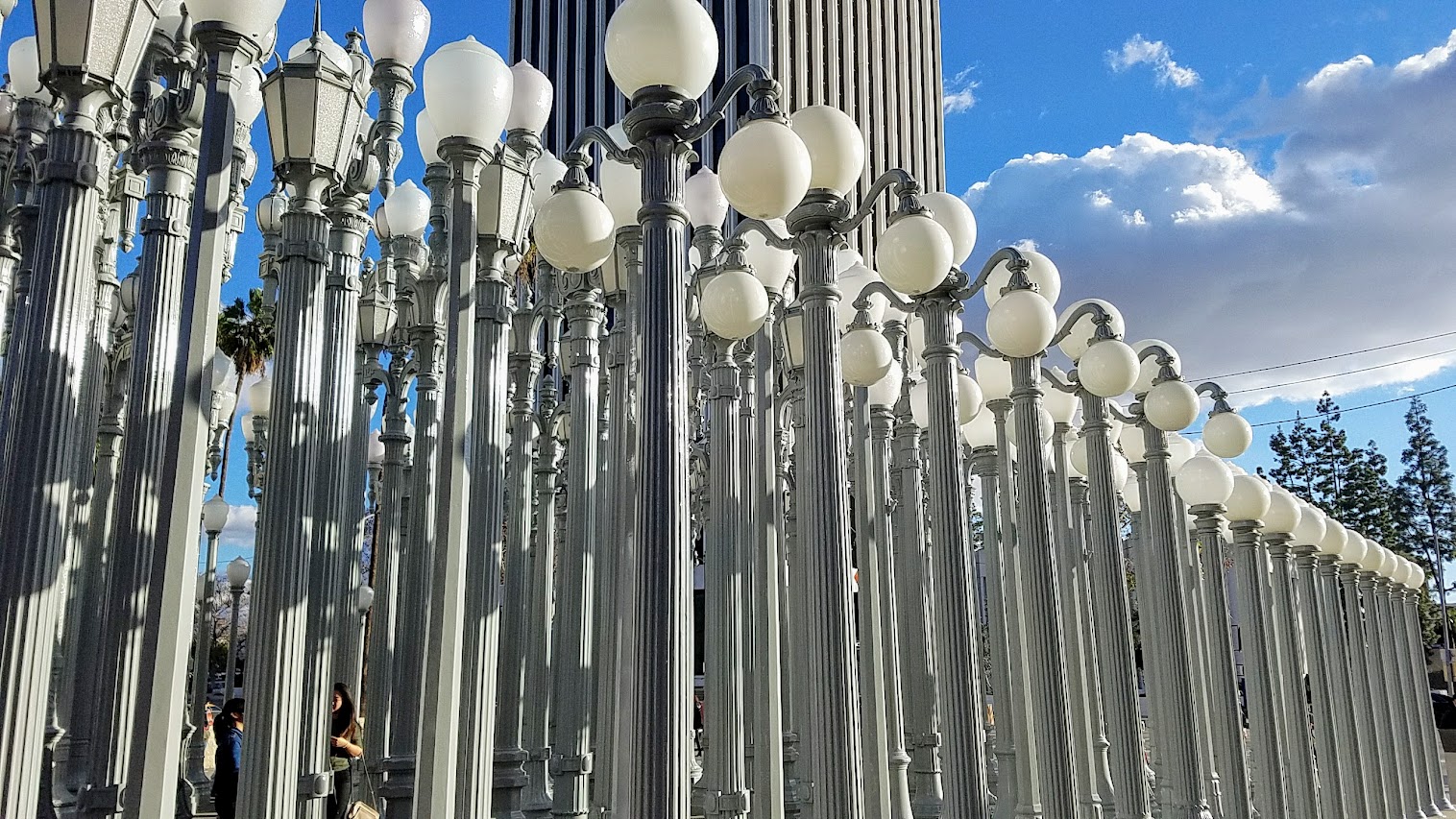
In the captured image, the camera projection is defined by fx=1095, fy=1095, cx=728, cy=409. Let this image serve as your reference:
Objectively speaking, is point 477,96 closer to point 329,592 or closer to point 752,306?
point 752,306

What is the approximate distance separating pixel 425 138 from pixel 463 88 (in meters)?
1.96

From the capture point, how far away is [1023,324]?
8062mm

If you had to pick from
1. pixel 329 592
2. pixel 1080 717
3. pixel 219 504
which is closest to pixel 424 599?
pixel 329 592

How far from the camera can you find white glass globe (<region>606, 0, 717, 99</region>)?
526 centimetres

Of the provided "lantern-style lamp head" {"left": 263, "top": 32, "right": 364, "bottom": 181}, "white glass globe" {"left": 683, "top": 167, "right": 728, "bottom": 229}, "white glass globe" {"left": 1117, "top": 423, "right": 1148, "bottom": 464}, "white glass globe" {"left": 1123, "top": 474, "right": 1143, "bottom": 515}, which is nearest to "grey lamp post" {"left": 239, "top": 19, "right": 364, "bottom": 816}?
"lantern-style lamp head" {"left": 263, "top": 32, "right": 364, "bottom": 181}

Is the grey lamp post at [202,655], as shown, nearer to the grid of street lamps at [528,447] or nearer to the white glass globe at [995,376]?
the grid of street lamps at [528,447]

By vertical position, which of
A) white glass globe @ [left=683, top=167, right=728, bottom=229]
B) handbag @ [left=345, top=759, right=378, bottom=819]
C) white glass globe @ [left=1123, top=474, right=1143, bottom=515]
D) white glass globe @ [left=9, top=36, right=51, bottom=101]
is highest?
white glass globe @ [left=9, top=36, right=51, bottom=101]

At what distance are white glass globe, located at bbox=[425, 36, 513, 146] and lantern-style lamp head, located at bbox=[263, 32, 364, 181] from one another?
0.68 metres

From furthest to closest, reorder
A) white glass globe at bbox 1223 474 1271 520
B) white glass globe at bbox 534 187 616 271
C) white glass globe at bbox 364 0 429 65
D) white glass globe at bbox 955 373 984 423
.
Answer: white glass globe at bbox 1223 474 1271 520, white glass globe at bbox 955 373 984 423, white glass globe at bbox 364 0 429 65, white glass globe at bbox 534 187 616 271

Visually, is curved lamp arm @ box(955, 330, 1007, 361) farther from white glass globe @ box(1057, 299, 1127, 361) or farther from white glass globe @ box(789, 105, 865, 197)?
white glass globe @ box(789, 105, 865, 197)

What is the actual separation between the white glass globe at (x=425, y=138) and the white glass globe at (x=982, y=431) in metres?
7.26

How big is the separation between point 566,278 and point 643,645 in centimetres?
638

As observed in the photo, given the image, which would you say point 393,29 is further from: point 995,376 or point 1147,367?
point 1147,367

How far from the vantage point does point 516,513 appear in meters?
10.3
